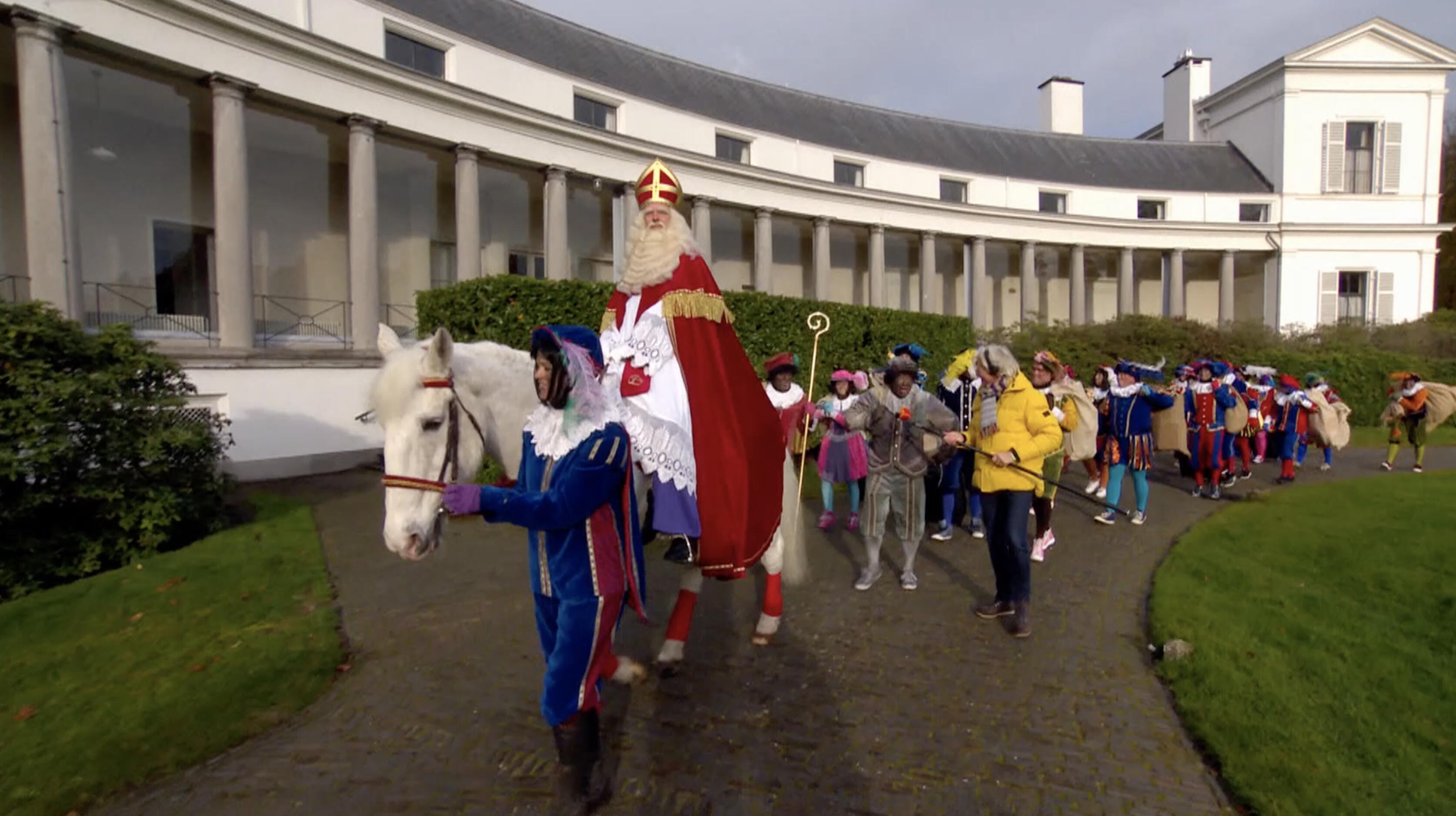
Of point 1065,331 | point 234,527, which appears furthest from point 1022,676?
point 1065,331

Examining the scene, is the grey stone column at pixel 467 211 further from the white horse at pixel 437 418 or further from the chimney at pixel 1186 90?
the chimney at pixel 1186 90

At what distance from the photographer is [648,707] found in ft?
13.8

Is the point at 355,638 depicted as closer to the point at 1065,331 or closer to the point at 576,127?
the point at 576,127

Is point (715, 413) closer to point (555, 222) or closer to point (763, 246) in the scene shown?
point (555, 222)

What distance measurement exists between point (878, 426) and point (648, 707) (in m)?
3.47

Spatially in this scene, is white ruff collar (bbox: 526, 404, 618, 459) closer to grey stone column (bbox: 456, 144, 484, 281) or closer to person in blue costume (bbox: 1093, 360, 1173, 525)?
person in blue costume (bbox: 1093, 360, 1173, 525)

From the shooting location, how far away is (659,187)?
13.0ft

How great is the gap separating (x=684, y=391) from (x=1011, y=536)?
10.0 ft

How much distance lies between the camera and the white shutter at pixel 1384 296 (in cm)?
3341

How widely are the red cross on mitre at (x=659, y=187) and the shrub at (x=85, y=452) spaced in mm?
6021

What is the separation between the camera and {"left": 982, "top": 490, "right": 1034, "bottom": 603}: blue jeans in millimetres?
5395

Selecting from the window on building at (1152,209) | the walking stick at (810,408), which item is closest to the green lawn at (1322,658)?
the walking stick at (810,408)

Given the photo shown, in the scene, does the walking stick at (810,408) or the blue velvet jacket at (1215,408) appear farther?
the blue velvet jacket at (1215,408)

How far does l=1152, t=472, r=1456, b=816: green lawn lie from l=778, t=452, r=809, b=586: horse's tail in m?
2.43
